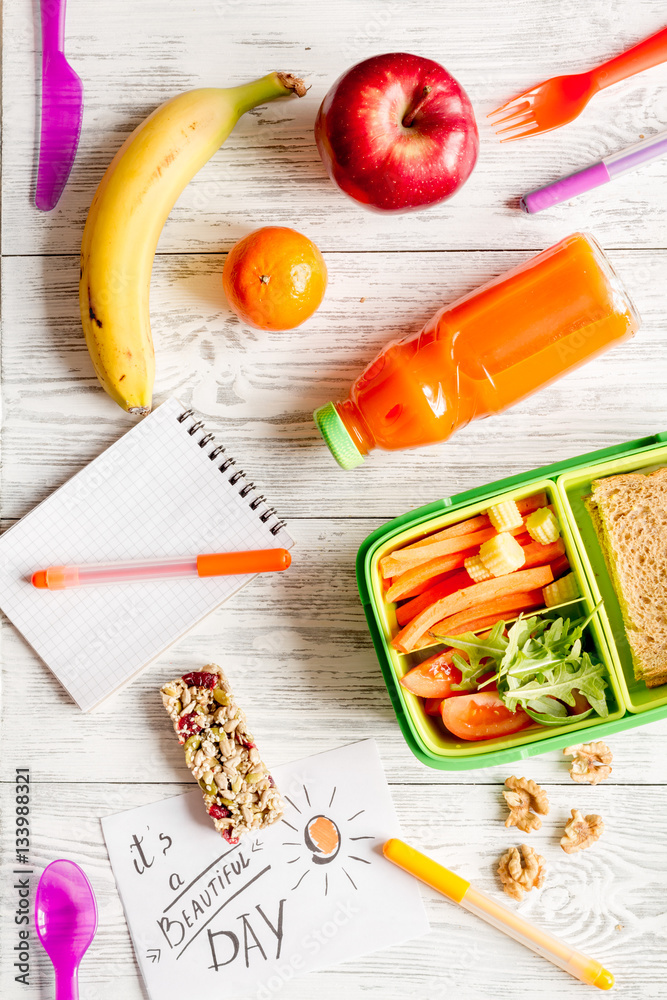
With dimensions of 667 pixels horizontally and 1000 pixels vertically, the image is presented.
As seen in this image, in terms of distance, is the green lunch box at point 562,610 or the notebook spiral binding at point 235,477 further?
the notebook spiral binding at point 235,477

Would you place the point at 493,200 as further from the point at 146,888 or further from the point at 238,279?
the point at 146,888

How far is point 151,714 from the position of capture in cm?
85

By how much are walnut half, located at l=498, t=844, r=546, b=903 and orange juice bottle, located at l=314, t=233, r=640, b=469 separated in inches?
20.5

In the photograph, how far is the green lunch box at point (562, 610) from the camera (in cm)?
73

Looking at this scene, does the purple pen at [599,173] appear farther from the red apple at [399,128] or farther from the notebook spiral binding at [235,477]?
the notebook spiral binding at [235,477]

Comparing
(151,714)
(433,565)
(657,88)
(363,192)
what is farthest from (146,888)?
(657,88)

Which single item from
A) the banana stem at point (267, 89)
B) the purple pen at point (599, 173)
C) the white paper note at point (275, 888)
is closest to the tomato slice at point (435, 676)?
the white paper note at point (275, 888)

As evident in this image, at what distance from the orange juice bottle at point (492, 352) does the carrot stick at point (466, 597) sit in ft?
0.57

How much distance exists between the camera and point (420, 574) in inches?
30.0

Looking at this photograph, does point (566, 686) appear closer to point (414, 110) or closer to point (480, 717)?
point (480, 717)

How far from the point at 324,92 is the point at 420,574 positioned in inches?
22.9

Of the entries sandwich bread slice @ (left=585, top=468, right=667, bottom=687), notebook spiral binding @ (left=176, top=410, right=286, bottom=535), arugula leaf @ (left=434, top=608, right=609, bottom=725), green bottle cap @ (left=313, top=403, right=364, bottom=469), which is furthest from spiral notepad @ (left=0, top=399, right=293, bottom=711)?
sandwich bread slice @ (left=585, top=468, right=667, bottom=687)

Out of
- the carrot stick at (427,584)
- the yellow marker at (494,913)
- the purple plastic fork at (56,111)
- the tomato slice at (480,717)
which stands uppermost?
the purple plastic fork at (56,111)

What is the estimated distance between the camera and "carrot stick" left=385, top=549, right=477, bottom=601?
76cm
